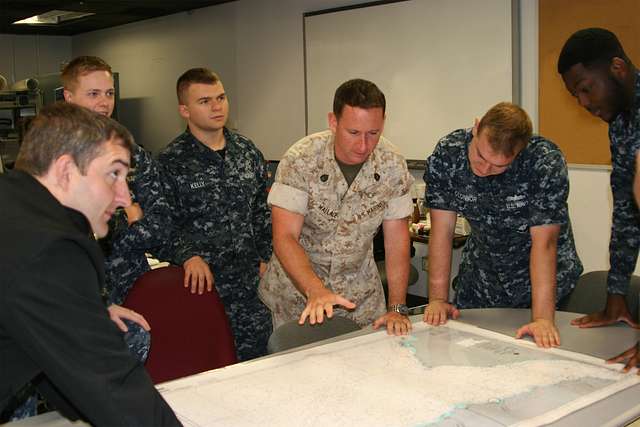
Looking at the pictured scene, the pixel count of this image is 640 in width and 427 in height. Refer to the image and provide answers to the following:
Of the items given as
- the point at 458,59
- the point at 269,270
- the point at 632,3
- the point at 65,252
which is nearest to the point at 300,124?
the point at 458,59

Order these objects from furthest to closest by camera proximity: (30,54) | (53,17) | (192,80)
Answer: (30,54), (53,17), (192,80)

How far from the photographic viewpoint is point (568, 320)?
2.35 metres

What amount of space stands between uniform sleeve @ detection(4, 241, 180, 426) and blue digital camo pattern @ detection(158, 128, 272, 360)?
5.92ft

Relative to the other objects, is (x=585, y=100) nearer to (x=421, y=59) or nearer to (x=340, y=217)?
(x=340, y=217)

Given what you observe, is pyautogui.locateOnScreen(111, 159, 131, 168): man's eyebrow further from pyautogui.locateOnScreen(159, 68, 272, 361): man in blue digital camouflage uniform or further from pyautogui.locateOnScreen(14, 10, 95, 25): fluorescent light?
pyautogui.locateOnScreen(14, 10, 95, 25): fluorescent light

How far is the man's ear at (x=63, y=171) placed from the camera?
3.97 ft

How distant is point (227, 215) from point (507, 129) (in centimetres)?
140

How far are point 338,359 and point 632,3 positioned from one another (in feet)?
9.91

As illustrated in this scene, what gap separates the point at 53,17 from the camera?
7.43 metres

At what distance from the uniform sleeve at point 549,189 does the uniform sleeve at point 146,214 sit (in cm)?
137

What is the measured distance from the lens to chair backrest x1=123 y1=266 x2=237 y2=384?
2.21 m

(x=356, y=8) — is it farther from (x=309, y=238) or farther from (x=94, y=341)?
(x=94, y=341)

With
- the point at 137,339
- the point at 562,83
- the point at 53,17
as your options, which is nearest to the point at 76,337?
the point at 137,339

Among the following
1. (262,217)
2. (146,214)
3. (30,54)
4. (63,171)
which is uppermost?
(30,54)
